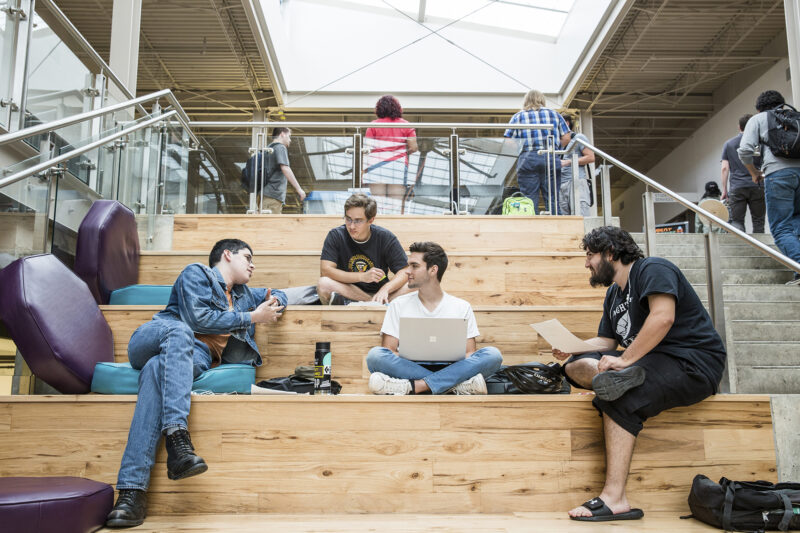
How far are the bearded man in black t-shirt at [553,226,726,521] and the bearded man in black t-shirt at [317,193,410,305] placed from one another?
1454 mm

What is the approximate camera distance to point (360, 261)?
3.98 metres

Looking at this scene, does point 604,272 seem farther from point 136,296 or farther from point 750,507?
point 136,296

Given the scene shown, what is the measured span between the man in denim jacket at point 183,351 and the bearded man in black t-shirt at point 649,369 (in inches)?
56.9

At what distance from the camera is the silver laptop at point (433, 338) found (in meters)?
2.87

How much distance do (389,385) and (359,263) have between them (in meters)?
1.28

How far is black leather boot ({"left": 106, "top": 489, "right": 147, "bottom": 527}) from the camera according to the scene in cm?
221

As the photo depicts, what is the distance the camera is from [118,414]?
255cm

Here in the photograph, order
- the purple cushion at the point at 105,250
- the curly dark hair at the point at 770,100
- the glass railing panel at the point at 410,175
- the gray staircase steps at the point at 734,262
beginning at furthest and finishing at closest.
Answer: the glass railing panel at the point at 410,175 < the gray staircase steps at the point at 734,262 < the curly dark hair at the point at 770,100 < the purple cushion at the point at 105,250

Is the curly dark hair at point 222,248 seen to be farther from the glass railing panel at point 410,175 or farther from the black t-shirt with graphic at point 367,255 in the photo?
the glass railing panel at point 410,175

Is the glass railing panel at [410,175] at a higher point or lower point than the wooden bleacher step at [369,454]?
higher

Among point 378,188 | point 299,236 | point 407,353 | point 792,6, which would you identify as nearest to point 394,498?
point 407,353

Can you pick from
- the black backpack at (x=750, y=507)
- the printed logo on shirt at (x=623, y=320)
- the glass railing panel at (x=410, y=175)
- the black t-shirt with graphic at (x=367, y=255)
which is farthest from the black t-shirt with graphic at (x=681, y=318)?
the glass railing panel at (x=410, y=175)

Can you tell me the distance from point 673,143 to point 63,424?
42.3 ft

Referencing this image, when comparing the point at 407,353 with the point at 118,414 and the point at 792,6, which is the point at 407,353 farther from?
the point at 792,6
